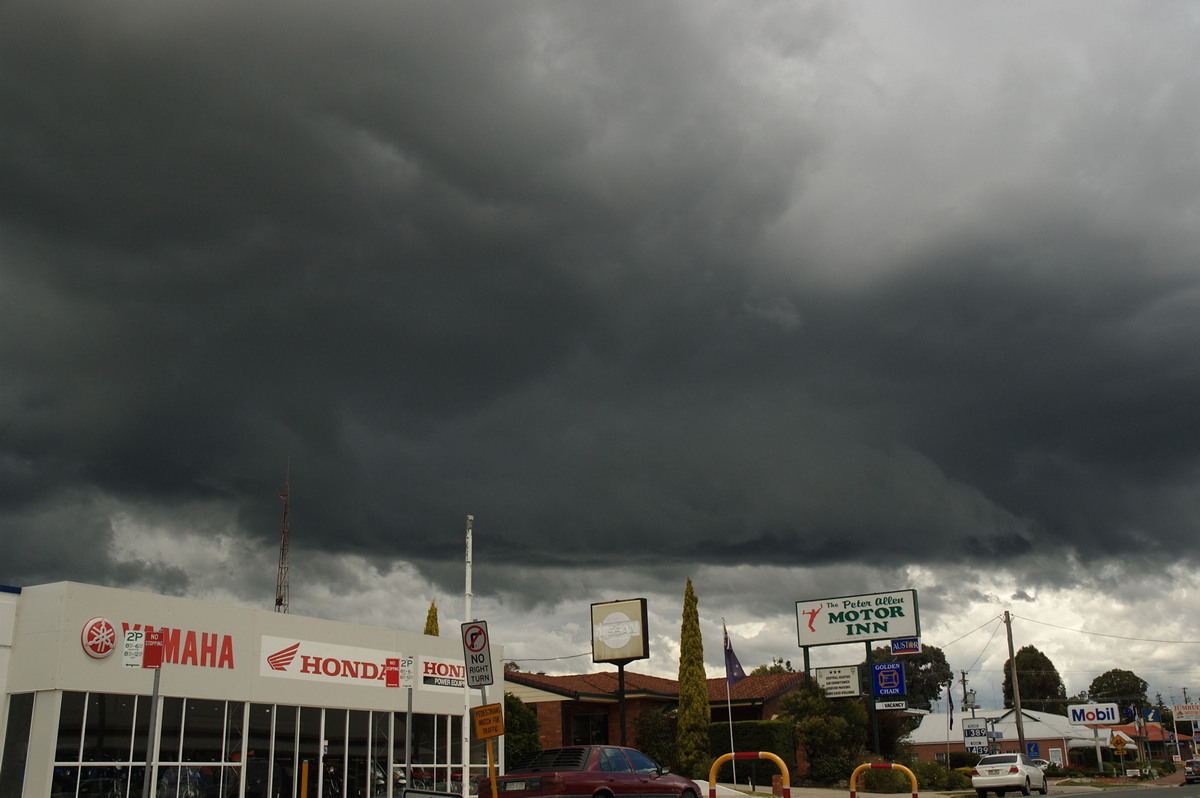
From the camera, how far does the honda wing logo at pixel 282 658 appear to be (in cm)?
2680

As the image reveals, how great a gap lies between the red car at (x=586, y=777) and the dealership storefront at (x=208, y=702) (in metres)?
3.90

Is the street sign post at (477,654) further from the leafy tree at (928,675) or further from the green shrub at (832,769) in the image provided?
the leafy tree at (928,675)

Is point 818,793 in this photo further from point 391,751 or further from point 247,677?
point 247,677

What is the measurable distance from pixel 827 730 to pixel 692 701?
613cm

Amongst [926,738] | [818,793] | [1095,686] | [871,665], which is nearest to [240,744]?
[818,793]

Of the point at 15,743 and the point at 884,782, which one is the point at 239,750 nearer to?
the point at 15,743

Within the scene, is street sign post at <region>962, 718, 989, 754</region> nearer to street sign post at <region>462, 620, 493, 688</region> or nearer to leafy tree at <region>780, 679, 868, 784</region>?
leafy tree at <region>780, 679, 868, 784</region>

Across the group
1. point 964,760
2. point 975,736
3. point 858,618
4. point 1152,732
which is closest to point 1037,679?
point 1152,732

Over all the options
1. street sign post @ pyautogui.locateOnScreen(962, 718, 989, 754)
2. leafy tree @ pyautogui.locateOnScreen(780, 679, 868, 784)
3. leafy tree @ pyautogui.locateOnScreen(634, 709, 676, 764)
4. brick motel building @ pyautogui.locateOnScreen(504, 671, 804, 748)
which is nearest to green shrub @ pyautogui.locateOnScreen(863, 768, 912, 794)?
leafy tree @ pyautogui.locateOnScreen(780, 679, 868, 784)

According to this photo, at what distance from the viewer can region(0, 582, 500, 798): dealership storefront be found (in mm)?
21734

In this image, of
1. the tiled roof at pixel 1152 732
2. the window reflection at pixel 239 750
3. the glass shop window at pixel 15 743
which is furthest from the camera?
the tiled roof at pixel 1152 732

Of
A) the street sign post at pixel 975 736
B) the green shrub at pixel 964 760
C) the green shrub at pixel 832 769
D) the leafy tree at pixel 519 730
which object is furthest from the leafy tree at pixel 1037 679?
the leafy tree at pixel 519 730

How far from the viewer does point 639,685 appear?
5116cm

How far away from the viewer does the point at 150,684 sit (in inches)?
923
